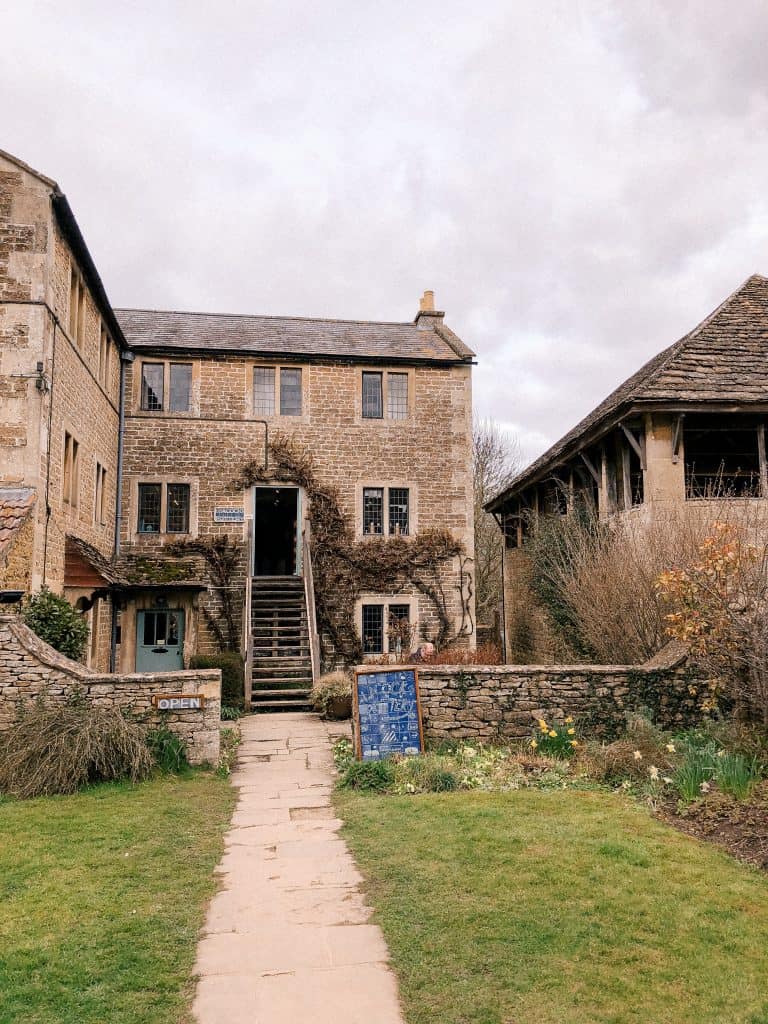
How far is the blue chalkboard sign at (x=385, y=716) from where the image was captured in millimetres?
9859

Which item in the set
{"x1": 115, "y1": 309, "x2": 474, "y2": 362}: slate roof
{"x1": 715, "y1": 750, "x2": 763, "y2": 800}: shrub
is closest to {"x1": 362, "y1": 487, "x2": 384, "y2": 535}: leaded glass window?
{"x1": 115, "y1": 309, "x2": 474, "y2": 362}: slate roof

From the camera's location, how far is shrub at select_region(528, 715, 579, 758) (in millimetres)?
9691

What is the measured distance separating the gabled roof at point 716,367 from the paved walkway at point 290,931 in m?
9.07

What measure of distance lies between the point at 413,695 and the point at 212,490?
33.8ft

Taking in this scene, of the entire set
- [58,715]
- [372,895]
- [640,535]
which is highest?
[640,535]

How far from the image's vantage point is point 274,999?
161 inches

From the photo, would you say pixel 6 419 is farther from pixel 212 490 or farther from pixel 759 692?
pixel 759 692

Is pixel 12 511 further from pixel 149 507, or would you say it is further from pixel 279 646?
pixel 149 507

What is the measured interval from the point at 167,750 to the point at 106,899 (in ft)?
12.8

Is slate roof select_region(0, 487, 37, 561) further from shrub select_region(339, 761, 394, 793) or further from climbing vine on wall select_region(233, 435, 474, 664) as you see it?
climbing vine on wall select_region(233, 435, 474, 664)

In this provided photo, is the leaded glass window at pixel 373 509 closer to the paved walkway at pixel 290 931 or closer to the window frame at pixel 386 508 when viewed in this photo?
the window frame at pixel 386 508

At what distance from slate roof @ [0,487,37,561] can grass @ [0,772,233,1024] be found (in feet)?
12.8

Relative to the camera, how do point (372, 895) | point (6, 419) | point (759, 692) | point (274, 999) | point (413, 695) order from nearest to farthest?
point (274, 999) < point (372, 895) < point (759, 692) < point (413, 695) < point (6, 419)

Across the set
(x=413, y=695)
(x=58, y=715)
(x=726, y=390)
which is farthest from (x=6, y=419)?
(x=726, y=390)
